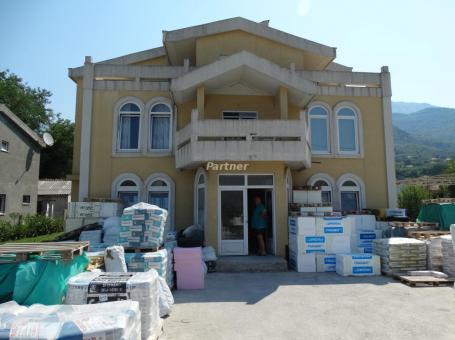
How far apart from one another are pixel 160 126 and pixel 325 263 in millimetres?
8583

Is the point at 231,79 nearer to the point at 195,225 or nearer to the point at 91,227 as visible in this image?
the point at 195,225

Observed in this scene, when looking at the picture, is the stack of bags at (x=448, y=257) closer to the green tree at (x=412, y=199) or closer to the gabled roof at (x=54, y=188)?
the green tree at (x=412, y=199)

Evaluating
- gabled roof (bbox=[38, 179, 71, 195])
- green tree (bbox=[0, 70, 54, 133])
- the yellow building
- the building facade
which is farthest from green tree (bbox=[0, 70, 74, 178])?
the yellow building

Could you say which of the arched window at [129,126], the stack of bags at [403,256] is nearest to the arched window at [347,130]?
the stack of bags at [403,256]

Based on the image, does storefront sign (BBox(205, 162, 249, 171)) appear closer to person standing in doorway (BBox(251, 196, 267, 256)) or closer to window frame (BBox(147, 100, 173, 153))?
person standing in doorway (BBox(251, 196, 267, 256))

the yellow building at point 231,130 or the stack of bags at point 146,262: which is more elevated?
the yellow building at point 231,130

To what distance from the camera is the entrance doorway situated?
463 inches

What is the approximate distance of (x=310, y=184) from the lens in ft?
48.5

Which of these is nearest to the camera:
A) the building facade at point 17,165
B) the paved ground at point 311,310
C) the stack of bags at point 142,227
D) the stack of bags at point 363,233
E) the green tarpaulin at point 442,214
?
the paved ground at point 311,310

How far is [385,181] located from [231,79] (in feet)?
26.7

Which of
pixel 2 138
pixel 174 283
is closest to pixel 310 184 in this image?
pixel 174 283

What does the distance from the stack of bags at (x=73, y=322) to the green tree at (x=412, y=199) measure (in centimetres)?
2461

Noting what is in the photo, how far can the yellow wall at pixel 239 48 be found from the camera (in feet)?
50.0

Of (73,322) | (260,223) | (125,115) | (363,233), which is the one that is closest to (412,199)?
(363,233)
